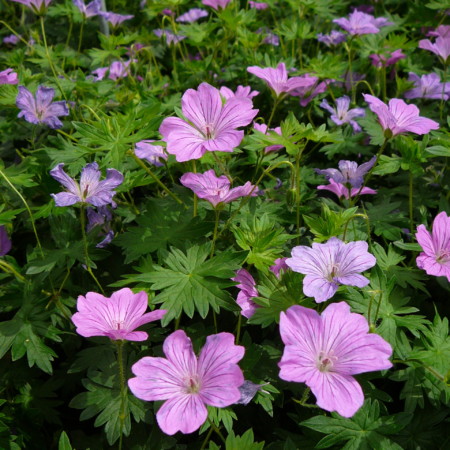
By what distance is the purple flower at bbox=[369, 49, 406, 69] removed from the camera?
2.79 meters

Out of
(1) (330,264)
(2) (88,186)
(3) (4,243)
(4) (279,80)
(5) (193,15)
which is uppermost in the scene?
(4) (279,80)

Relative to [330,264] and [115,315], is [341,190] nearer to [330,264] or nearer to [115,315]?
[330,264]

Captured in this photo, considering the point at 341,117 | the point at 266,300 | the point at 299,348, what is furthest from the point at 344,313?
the point at 341,117

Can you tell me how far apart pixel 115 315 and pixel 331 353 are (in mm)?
611

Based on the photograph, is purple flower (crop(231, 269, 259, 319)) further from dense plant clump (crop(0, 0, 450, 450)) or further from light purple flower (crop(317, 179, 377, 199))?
light purple flower (crop(317, 179, 377, 199))

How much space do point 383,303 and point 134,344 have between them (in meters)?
0.82

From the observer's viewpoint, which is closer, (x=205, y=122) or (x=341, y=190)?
(x=205, y=122)

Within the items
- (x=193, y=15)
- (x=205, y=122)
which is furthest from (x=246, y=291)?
(x=193, y=15)

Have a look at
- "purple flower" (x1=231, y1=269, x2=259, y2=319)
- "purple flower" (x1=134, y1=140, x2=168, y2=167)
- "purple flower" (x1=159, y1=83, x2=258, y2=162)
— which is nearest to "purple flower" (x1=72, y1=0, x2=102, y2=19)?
"purple flower" (x1=134, y1=140, x2=168, y2=167)

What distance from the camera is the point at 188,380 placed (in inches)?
54.6

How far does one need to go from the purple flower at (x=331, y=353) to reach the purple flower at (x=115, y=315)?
14.3 inches

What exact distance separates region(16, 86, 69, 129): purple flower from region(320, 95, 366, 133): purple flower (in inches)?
46.0

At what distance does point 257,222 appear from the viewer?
1825 mm

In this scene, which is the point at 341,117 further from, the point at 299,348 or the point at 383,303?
the point at 299,348
